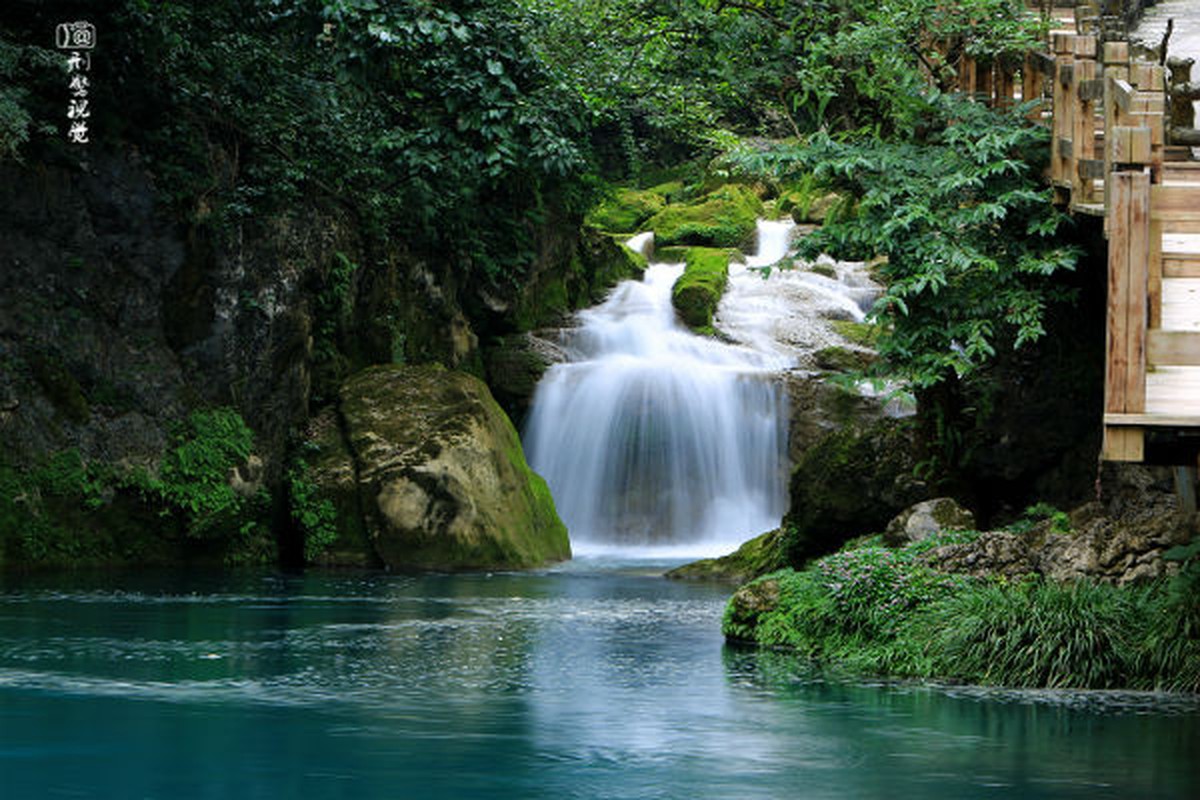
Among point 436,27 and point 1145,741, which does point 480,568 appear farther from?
point 1145,741

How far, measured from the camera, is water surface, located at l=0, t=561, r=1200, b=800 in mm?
8523

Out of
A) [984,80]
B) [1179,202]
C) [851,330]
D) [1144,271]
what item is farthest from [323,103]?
[1144,271]

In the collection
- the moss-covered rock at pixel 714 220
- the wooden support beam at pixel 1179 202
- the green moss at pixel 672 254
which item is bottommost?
the wooden support beam at pixel 1179 202

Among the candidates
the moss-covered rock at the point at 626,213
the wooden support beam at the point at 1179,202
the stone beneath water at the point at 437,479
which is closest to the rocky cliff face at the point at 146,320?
the stone beneath water at the point at 437,479

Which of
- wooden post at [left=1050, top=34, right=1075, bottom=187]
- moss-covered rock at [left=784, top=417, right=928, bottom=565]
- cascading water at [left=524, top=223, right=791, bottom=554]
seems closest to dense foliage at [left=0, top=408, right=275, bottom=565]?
cascading water at [left=524, top=223, right=791, bottom=554]

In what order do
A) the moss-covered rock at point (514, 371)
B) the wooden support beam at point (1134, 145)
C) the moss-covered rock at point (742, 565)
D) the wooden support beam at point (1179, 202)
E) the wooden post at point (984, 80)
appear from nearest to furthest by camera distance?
1. the wooden support beam at point (1179, 202)
2. the wooden support beam at point (1134, 145)
3. the wooden post at point (984, 80)
4. the moss-covered rock at point (742, 565)
5. the moss-covered rock at point (514, 371)

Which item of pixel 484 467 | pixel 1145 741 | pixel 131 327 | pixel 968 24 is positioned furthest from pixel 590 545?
pixel 1145 741

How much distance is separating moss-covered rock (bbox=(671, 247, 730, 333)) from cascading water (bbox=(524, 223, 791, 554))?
252 centimetres

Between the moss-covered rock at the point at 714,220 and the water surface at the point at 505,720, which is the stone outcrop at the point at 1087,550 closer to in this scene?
the water surface at the point at 505,720

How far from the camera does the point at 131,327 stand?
2058 centimetres

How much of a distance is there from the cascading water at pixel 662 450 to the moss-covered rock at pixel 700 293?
8.27 feet

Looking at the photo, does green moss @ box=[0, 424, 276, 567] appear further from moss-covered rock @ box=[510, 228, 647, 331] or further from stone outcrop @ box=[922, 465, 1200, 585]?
stone outcrop @ box=[922, 465, 1200, 585]

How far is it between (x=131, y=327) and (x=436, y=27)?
214 inches

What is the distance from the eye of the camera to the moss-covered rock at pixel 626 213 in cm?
3750
